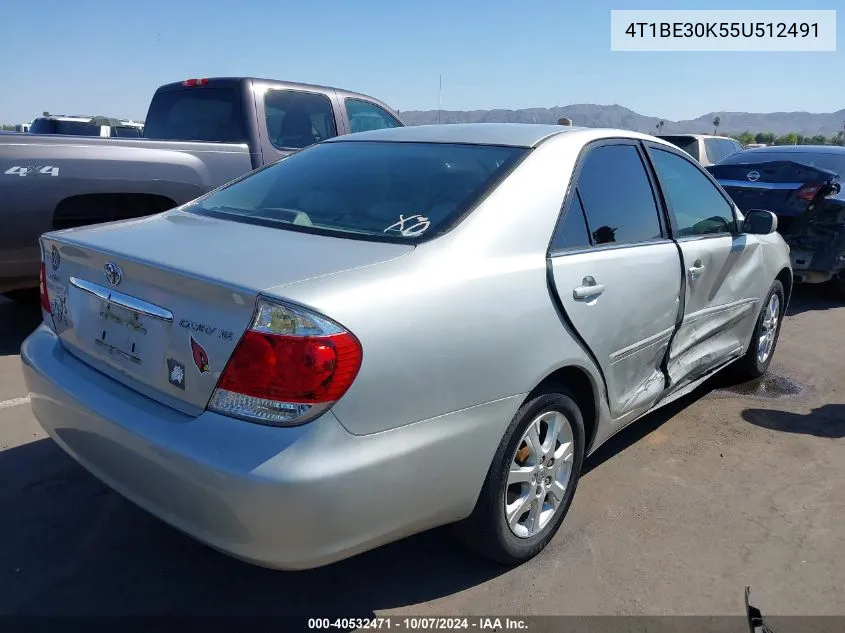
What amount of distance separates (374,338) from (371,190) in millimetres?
1068

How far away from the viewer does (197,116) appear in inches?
247

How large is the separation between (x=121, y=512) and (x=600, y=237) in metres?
2.29

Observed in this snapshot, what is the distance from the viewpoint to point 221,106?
6.07 metres

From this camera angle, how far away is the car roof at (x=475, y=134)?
10.2 feet

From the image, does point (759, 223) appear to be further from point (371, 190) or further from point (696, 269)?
point (371, 190)

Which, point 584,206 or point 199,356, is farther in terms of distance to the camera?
point 584,206

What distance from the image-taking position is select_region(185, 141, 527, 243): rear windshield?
2645 millimetres

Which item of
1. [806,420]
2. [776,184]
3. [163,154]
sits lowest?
[806,420]

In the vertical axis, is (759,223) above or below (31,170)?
below

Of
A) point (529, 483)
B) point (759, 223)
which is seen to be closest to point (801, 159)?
point (759, 223)

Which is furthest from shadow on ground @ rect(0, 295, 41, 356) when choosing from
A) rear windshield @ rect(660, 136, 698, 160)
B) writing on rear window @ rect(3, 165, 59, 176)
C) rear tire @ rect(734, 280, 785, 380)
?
rear windshield @ rect(660, 136, 698, 160)

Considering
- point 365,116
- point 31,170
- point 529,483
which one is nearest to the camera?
point 529,483

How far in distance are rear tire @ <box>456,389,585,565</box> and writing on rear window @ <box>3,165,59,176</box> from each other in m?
3.64

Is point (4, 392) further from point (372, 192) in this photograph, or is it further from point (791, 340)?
point (791, 340)
